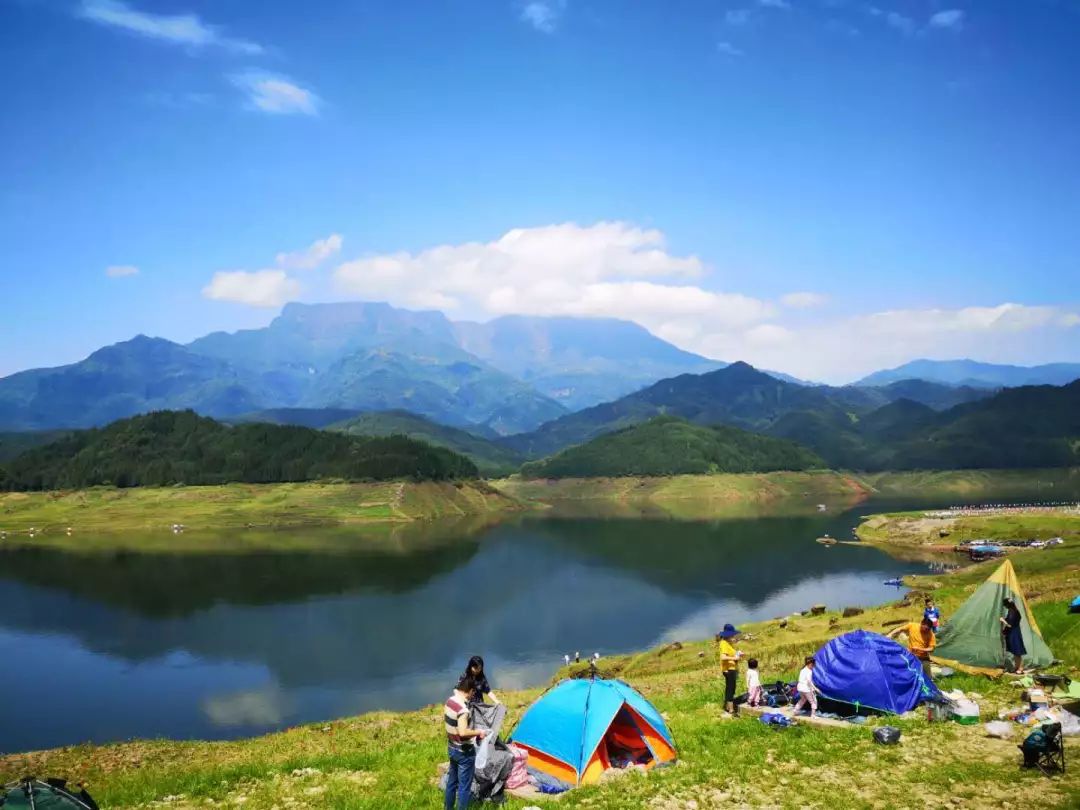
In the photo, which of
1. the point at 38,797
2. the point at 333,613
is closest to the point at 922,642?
the point at 38,797

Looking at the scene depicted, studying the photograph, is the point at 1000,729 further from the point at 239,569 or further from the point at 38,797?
the point at 239,569

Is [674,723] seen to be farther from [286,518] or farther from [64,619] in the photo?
[286,518]

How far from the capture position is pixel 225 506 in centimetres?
16512

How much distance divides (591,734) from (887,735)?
277 inches

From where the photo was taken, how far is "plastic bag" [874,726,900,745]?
16.6 meters

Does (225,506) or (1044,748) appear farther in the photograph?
(225,506)

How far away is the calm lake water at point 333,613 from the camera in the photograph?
5062 cm

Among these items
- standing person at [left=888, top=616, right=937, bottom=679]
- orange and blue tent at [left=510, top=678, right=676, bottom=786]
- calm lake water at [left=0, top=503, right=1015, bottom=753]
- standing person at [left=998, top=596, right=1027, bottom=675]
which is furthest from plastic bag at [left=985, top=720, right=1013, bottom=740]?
calm lake water at [left=0, top=503, right=1015, bottom=753]

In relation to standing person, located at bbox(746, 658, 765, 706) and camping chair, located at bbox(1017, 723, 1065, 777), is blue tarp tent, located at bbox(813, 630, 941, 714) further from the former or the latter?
camping chair, located at bbox(1017, 723, 1065, 777)

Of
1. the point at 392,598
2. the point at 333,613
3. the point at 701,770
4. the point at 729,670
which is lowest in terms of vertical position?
the point at 392,598

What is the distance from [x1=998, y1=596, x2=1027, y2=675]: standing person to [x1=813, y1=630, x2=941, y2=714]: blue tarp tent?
458cm

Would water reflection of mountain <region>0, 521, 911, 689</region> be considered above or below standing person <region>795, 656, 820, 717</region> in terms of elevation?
below

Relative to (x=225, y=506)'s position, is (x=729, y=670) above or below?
above

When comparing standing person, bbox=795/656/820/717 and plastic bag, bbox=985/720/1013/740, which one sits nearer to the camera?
plastic bag, bbox=985/720/1013/740
